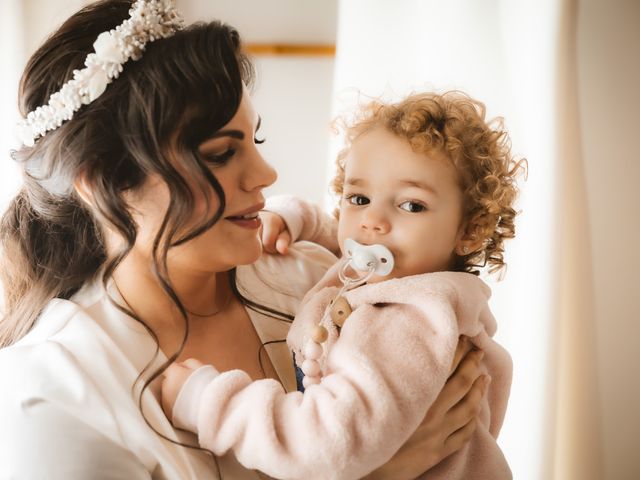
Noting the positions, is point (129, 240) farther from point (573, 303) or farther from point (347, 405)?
point (573, 303)

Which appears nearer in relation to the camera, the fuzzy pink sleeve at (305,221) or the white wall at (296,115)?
the fuzzy pink sleeve at (305,221)

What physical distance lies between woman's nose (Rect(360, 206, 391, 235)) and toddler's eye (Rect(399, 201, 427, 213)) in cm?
4

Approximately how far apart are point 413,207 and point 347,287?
0.60 feet

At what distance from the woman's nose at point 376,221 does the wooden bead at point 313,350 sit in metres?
0.22

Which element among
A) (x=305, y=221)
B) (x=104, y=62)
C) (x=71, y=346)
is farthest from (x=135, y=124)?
(x=305, y=221)

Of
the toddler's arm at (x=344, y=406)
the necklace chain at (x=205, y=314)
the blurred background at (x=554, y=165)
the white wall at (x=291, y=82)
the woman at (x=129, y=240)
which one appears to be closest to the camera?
the toddler's arm at (x=344, y=406)

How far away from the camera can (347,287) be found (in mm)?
986

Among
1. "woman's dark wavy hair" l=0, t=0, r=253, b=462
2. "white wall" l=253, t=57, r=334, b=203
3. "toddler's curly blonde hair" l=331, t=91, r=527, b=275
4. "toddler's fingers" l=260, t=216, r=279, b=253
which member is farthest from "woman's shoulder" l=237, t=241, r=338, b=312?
"white wall" l=253, t=57, r=334, b=203

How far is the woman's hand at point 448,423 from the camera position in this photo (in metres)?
0.93

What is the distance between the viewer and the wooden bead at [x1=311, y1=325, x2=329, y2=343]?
0.89 meters

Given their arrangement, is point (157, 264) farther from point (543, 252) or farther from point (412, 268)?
point (543, 252)

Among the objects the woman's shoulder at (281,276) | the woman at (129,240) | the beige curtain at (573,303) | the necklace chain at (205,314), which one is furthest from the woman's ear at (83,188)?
the beige curtain at (573,303)

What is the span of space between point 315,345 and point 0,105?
1.34 metres

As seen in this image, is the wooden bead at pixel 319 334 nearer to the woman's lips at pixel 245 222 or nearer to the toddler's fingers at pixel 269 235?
the woman's lips at pixel 245 222
